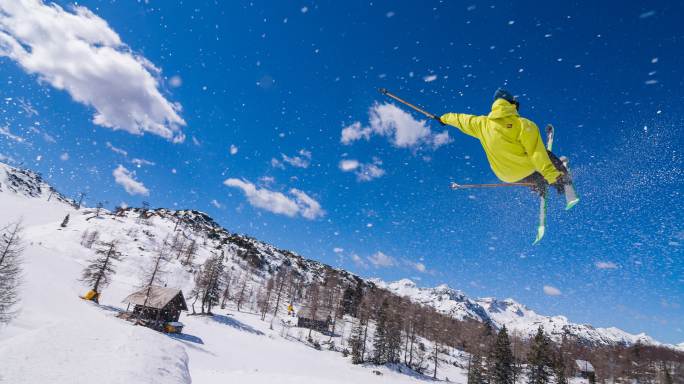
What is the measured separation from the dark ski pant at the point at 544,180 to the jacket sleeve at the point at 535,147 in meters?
0.52

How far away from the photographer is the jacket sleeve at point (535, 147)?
4965 mm

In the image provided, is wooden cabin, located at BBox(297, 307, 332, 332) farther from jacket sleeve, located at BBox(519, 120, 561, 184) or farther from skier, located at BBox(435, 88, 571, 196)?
jacket sleeve, located at BBox(519, 120, 561, 184)

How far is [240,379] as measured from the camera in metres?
23.4

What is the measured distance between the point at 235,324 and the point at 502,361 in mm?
41277

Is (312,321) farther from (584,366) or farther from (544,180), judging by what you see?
(584,366)

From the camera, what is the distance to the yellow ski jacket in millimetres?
5023

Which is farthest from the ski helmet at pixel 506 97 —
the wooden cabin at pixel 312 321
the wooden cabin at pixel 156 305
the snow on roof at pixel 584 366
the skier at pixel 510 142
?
the snow on roof at pixel 584 366

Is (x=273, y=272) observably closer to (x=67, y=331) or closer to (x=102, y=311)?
(x=102, y=311)

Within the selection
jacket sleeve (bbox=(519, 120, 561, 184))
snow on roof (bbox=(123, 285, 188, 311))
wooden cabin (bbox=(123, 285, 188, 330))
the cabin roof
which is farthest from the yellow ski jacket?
the cabin roof

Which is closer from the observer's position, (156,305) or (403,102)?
(403,102)

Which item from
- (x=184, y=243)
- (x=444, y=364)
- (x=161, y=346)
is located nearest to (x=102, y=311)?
(x=161, y=346)

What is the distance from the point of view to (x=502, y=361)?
52.2 metres

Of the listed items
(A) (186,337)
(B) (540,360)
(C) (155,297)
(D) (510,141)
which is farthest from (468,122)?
(B) (540,360)

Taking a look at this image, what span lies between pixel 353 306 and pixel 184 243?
218ft
